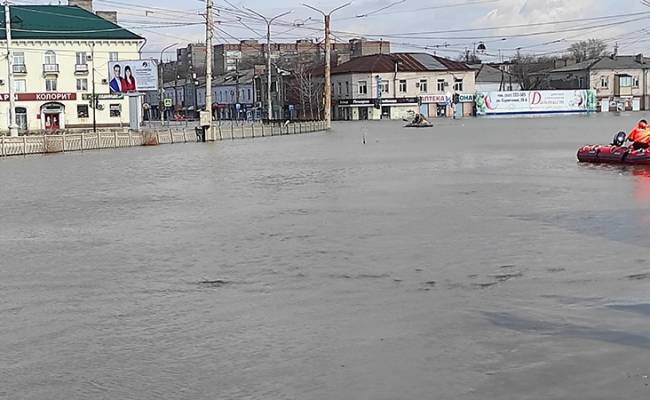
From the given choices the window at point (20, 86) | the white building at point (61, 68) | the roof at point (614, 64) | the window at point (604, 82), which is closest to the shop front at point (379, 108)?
the roof at point (614, 64)

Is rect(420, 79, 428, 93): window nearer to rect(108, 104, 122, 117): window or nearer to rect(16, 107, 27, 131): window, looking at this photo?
rect(108, 104, 122, 117): window

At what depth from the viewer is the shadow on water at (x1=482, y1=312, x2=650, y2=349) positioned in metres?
8.88

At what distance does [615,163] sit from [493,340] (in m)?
→ 21.9

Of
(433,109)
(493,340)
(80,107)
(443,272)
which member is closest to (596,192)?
(443,272)

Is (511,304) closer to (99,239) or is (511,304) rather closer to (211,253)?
(211,253)

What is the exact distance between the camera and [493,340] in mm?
9141

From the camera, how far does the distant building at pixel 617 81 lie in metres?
128

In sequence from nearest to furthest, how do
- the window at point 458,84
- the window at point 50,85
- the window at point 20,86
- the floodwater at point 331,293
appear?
the floodwater at point 331,293 → the window at point 20,86 → the window at point 50,85 → the window at point 458,84

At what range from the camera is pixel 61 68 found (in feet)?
278

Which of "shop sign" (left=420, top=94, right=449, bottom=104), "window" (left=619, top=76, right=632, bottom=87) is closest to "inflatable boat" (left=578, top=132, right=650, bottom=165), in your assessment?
"shop sign" (left=420, top=94, right=449, bottom=104)

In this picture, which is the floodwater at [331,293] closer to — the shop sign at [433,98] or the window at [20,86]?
the window at [20,86]

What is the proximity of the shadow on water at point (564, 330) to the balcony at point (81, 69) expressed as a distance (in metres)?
79.0

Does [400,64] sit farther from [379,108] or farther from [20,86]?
[20,86]

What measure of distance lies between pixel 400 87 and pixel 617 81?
100ft
